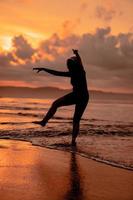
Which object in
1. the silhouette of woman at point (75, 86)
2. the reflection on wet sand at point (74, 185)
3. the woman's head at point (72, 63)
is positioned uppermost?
the woman's head at point (72, 63)

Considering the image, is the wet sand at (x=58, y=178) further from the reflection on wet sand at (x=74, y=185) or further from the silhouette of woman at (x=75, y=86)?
the silhouette of woman at (x=75, y=86)

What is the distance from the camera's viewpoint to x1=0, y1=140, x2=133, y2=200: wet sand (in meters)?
4.52

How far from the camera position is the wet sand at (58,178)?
4516 mm

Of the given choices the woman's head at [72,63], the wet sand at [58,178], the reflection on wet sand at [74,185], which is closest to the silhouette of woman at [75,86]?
the woman's head at [72,63]

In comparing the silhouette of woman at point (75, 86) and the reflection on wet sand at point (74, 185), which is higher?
the silhouette of woman at point (75, 86)

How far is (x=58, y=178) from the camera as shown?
5.40 metres

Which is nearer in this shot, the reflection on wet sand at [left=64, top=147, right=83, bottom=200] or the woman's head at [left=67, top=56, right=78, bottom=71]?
the reflection on wet sand at [left=64, top=147, right=83, bottom=200]

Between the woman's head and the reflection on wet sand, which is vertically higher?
the woman's head

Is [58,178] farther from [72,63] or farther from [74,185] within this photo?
[72,63]

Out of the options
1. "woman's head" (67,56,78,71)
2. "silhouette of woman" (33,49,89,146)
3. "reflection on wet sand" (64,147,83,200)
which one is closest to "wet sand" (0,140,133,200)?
"reflection on wet sand" (64,147,83,200)

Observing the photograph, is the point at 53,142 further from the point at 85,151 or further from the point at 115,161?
the point at 115,161

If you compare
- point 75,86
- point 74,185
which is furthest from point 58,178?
point 75,86

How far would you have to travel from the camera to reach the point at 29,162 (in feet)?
21.5

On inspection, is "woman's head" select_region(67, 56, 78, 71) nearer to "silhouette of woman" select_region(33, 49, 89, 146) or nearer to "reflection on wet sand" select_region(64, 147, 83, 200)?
"silhouette of woman" select_region(33, 49, 89, 146)
